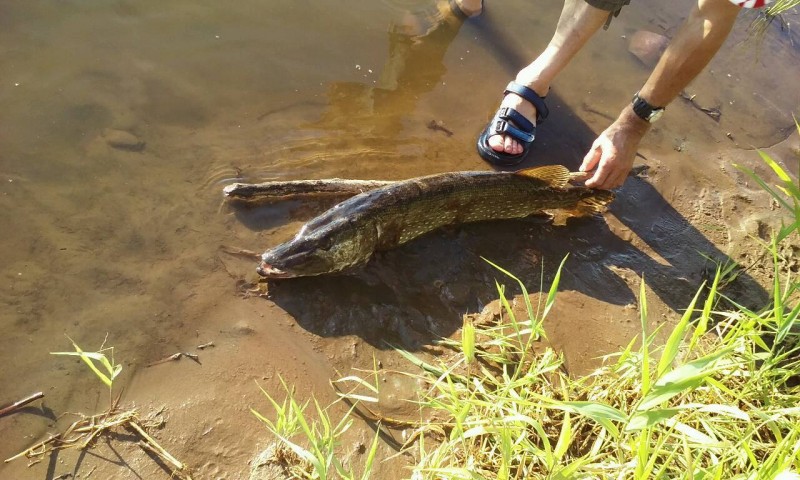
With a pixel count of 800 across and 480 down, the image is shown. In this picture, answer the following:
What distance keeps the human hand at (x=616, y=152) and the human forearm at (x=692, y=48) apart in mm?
192

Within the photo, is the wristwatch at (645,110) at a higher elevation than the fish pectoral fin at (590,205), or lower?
higher

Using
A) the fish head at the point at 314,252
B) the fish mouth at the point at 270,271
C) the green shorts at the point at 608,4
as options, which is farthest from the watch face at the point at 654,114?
the fish mouth at the point at 270,271

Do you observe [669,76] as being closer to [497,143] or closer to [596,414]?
[497,143]

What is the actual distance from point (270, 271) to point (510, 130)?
216 cm

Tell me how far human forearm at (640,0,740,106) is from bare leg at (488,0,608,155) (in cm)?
79

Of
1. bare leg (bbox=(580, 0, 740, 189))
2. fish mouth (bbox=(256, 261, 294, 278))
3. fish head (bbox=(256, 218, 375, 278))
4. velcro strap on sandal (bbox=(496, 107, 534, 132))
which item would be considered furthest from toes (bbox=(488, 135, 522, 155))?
fish mouth (bbox=(256, 261, 294, 278))

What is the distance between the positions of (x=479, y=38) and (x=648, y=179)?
6.72 feet

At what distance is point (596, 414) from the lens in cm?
181

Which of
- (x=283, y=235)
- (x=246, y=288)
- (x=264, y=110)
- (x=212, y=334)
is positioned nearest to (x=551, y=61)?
(x=264, y=110)

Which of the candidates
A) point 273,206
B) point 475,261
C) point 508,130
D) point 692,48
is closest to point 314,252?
point 273,206

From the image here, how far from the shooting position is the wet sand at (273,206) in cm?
271

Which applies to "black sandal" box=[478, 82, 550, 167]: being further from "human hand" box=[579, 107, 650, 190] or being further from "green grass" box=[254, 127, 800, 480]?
"green grass" box=[254, 127, 800, 480]

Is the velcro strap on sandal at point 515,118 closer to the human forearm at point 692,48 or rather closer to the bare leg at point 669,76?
the bare leg at point 669,76

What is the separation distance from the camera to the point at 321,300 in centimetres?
313
